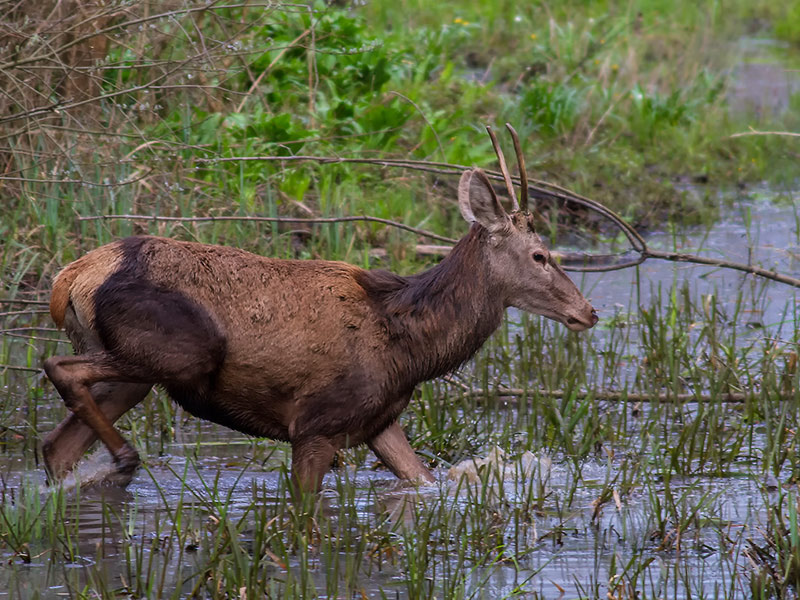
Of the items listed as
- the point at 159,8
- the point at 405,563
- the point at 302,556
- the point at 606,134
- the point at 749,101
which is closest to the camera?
the point at 302,556

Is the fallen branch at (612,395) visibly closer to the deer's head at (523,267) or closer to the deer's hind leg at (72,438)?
the deer's head at (523,267)

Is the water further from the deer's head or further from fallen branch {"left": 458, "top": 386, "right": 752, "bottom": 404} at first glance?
the deer's head

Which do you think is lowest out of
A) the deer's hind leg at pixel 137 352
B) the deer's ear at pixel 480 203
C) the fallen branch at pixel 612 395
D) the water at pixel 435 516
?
the water at pixel 435 516

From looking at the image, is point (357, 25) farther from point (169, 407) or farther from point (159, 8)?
point (169, 407)

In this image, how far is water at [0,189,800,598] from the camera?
475 cm

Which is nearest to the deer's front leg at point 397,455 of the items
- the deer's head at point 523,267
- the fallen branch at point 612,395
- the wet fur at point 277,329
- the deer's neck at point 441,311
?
the wet fur at point 277,329

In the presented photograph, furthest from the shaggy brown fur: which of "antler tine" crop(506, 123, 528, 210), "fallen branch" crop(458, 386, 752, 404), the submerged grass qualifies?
"fallen branch" crop(458, 386, 752, 404)

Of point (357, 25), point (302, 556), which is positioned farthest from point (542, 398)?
point (357, 25)

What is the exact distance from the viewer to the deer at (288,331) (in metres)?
5.59

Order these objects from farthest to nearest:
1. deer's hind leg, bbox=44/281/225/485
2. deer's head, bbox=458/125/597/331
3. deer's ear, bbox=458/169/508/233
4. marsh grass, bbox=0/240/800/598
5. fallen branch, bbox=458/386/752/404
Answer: fallen branch, bbox=458/386/752/404
deer's head, bbox=458/125/597/331
deer's ear, bbox=458/169/508/233
deer's hind leg, bbox=44/281/225/485
marsh grass, bbox=0/240/800/598

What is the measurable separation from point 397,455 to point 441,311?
0.69 metres

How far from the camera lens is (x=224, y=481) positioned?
6125 millimetres

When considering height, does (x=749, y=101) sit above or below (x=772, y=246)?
above

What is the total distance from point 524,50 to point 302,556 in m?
10.9
